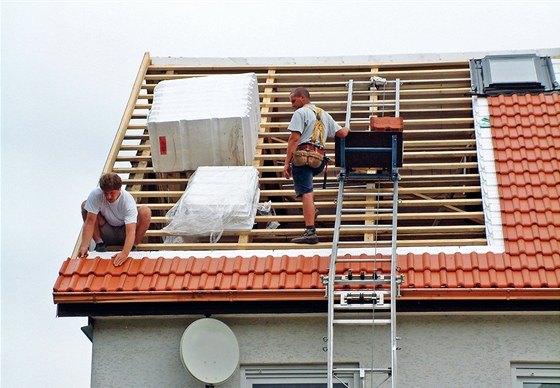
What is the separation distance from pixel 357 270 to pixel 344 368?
0.89 metres

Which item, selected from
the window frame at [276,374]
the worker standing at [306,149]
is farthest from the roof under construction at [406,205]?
the window frame at [276,374]

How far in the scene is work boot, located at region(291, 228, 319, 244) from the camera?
11.2 metres

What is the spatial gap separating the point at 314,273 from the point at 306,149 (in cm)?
137

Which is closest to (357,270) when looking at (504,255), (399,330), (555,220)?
(399,330)

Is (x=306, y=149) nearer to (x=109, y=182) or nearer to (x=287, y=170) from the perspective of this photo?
(x=287, y=170)

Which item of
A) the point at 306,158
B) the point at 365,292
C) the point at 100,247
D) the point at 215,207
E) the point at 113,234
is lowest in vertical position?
the point at 365,292

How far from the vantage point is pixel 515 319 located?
10.4 meters

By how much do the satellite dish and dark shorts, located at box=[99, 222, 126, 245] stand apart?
4.72ft

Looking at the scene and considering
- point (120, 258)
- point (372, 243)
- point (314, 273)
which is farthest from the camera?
point (372, 243)

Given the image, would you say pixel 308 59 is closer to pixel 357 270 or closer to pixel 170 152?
pixel 170 152

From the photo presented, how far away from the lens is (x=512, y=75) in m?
13.6

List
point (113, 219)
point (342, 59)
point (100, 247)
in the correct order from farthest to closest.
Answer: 1. point (342, 59)
2. point (100, 247)
3. point (113, 219)

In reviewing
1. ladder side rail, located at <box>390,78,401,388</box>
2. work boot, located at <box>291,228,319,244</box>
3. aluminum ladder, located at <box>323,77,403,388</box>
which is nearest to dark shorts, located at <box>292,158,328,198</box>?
work boot, located at <box>291,228,319,244</box>

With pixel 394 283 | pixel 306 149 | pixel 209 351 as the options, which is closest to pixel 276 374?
pixel 209 351
